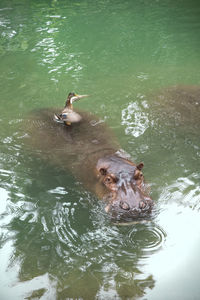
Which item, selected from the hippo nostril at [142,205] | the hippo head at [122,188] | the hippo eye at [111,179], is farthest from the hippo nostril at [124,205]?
the hippo eye at [111,179]

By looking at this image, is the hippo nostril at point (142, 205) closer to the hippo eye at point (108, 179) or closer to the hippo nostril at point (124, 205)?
the hippo nostril at point (124, 205)

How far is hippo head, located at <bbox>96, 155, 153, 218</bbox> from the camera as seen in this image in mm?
3703

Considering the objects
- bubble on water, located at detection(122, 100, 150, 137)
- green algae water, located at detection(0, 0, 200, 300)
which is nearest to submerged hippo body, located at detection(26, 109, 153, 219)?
green algae water, located at detection(0, 0, 200, 300)

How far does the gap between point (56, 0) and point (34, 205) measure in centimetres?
1464

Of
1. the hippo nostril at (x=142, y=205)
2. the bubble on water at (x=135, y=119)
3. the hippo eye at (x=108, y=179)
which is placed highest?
the bubble on water at (x=135, y=119)

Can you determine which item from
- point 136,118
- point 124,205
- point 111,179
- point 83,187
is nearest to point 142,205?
point 124,205

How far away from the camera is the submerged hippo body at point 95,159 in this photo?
151 inches

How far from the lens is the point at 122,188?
3.95 m

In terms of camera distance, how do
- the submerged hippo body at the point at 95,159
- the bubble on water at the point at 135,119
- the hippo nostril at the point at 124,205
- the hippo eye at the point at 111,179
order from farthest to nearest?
the bubble on water at the point at 135,119 < the hippo eye at the point at 111,179 < the submerged hippo body at the point at 95,159 < the hippo nostril at the point at 124,205

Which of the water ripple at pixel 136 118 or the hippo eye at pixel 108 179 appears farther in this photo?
the water ripple at pixel 136 118

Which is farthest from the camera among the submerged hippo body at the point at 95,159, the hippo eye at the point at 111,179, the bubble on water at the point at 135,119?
the bubble on water at the point at 135,119

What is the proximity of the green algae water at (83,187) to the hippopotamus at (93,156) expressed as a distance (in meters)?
0.18

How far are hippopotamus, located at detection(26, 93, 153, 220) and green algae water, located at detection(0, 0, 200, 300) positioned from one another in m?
0.18

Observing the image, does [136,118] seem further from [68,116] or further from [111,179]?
[111,179]
